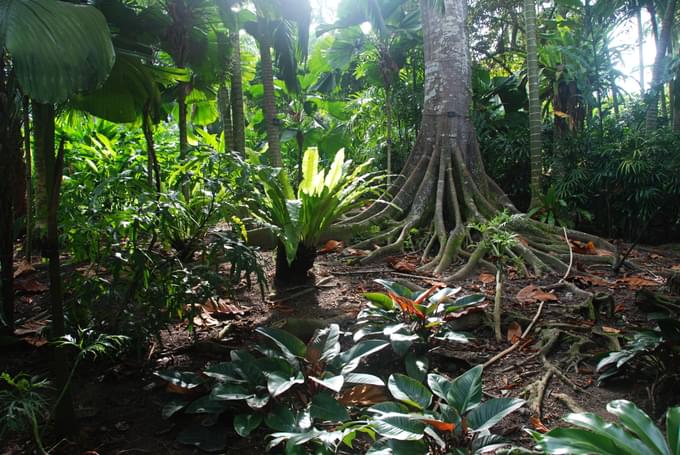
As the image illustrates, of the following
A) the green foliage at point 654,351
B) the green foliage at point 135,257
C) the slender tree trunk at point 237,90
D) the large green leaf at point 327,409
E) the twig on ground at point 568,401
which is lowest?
the twig on ground at point 568,401

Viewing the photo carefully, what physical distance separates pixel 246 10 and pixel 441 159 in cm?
470

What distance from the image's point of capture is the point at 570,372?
3115 millimetres

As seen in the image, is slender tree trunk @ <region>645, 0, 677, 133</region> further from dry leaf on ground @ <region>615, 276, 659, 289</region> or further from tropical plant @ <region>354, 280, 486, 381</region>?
tropical plant @ <region>354, 280, 486, 381</region>

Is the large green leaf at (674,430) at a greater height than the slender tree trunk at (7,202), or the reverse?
the slender tree trunk at (7,202)

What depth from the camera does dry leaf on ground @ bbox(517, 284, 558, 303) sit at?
4070mm

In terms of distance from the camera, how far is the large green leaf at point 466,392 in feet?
8.16

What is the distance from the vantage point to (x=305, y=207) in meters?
4.16

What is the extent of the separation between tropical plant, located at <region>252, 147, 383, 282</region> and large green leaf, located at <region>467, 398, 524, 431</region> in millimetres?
1908

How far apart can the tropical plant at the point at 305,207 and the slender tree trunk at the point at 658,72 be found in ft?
21.8

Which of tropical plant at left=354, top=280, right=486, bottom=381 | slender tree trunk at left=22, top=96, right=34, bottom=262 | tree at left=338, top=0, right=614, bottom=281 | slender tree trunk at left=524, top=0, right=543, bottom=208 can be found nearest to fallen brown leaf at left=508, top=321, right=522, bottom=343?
tropical plant at left=354, top=280, right=486, bottom=381

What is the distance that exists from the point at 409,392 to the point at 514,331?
129 centimetres

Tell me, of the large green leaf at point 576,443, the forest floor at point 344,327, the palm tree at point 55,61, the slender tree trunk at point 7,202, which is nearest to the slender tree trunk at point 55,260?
the palm tree at point 55,61

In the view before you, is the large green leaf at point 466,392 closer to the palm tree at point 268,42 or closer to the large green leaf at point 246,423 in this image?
the large green leaf at point 246,423

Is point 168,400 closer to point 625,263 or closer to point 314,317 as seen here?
point 314,317
